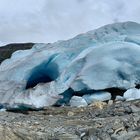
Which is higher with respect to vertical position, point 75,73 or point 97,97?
point 75,73

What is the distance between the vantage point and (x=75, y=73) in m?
16.1

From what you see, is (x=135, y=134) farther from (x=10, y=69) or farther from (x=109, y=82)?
(x=10, y=69)

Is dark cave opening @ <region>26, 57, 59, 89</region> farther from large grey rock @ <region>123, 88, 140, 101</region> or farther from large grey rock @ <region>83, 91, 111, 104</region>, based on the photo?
large grey rock @ <region>123, 88, 140, 101</region>

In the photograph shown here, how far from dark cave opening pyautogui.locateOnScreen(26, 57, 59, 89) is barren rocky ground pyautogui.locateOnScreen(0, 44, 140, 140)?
11.2 ft

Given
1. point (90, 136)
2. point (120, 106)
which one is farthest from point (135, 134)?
point (120, 106)

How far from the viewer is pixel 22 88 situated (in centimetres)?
1669

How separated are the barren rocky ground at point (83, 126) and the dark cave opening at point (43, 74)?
3.42m

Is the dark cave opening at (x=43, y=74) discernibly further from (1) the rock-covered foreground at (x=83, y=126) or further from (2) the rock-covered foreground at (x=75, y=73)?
(1) the rock-covered foreground at (x=83, y=126)

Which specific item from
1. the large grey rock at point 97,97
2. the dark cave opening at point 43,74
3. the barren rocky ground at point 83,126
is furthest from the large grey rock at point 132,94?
the dark cave opening at point 43,74

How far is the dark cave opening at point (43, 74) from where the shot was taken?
1689 centimetres

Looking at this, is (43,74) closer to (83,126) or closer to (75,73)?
(75,73)

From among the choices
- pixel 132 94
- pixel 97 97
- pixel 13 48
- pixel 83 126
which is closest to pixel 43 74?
pixel 97 97

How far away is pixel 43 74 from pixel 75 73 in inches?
62.6

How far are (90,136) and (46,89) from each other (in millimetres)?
7095
